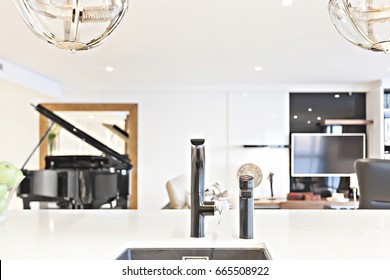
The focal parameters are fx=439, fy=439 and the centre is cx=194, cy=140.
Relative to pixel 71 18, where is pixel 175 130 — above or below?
below

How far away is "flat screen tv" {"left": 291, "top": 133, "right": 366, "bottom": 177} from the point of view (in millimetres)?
7551

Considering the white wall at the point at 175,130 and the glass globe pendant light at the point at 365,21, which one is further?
the white wall at the point at 175,130

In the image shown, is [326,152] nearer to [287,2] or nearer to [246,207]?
[287,2]

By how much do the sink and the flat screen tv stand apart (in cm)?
637

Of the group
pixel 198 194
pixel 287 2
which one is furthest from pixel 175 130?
pixel 198 194

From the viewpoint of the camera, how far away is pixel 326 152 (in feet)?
24.8

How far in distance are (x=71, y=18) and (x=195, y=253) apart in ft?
3.07

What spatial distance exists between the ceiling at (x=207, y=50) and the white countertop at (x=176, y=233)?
2128mm

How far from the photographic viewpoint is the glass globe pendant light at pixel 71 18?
61.4 inches

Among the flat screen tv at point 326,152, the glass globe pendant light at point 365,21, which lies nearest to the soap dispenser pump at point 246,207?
the glass globe pendant light at point 365,21

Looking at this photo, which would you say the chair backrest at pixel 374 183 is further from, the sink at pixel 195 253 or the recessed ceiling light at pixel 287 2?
the sink at pixel 195 253

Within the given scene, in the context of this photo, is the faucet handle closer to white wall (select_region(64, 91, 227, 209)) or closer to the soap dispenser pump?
the soap dispenser pump

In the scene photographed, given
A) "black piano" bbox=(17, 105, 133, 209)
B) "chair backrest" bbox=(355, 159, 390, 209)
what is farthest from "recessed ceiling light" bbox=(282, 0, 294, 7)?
"black piano" bbox=(17, 105, 133, 209)

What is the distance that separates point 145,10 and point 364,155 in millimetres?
5286
